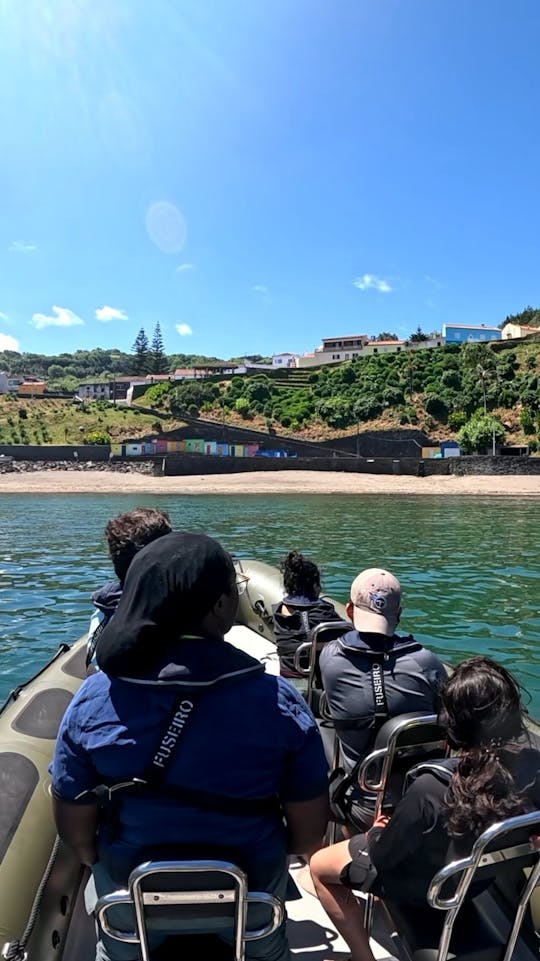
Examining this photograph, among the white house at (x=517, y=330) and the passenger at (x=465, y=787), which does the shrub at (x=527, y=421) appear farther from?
the passenger at (x=465, y=787)

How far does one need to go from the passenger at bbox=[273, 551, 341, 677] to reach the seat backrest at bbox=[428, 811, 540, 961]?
2755mm

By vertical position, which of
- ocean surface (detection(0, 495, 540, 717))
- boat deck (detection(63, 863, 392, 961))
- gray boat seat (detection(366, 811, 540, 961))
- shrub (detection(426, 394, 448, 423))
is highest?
shrub (detection(426, 394, 448, 423))

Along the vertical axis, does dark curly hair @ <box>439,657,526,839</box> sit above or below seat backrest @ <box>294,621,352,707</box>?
above

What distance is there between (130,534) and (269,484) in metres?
47.1

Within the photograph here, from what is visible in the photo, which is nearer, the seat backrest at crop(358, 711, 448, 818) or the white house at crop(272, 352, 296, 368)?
the seat backrest at crop(358, 711, 448, 818)

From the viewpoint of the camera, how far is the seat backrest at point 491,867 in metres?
1.65

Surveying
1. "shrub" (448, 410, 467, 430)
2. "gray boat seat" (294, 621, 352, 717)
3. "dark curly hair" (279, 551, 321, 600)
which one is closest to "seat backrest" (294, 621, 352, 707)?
"gray boat seat" (294, 621, 352, 717)

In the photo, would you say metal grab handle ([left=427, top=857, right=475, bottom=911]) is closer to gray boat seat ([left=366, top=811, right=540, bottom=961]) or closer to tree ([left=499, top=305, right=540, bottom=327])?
gray boat seat ([left=366, top=811, right=540, bottom=961])

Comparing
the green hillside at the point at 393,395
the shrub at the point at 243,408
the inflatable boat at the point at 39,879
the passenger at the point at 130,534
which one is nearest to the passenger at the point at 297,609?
the passenger at the point at 130,534

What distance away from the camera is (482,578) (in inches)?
556

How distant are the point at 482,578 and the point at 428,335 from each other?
4360 inches

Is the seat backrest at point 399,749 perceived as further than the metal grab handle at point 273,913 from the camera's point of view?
Yes

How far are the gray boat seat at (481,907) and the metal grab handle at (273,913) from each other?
402 mm

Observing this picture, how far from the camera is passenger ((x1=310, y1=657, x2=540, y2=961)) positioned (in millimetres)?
1696
